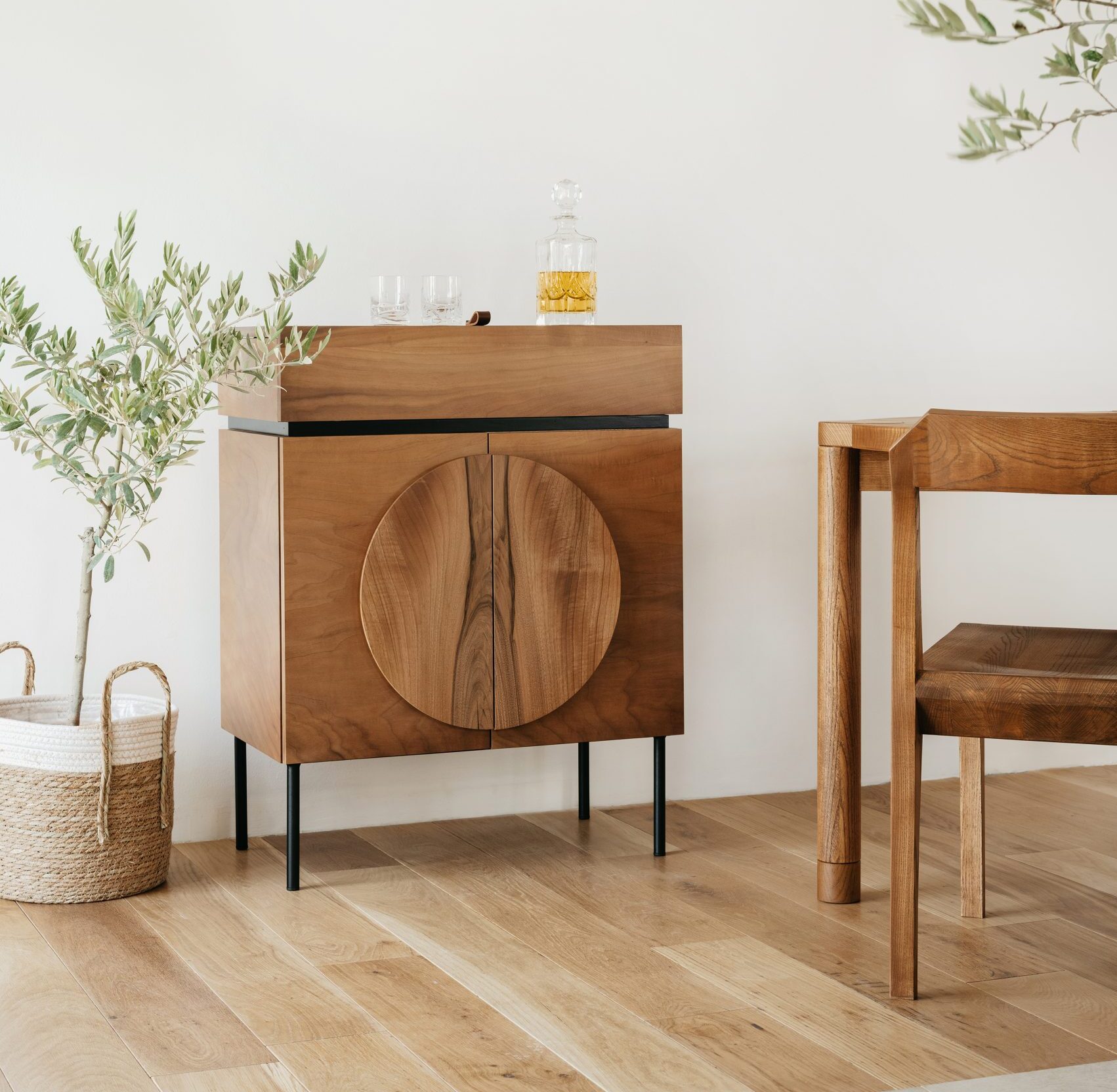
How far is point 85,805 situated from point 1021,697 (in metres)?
1.29

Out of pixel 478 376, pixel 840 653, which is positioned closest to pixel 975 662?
pixel 840 653

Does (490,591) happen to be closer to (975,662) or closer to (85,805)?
(85,805)

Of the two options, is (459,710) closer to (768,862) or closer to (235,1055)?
(768,862)

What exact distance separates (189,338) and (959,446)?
1352 millimetres

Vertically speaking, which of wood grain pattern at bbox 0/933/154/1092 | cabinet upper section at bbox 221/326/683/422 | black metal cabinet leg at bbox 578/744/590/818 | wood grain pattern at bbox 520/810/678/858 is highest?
cabinet upper section at bbox 221/326/683/422

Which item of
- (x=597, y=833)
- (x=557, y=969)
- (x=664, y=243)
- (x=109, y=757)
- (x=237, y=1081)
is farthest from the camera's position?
(x=664, y=243)

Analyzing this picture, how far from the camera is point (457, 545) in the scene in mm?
2186

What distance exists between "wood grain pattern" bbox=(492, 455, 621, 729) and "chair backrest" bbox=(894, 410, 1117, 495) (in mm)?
719

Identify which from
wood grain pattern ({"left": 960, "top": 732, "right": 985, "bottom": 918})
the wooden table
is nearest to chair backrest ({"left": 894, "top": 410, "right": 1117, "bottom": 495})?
the wooden table

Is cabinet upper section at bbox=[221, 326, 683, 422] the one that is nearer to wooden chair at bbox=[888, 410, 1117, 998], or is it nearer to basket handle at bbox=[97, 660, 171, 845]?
basket handle at bbox=[97, 660, 171, 845]

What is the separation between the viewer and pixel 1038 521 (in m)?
3.05

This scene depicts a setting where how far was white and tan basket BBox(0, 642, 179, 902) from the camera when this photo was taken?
2070 millimetres

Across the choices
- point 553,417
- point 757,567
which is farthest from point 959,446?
point 757,567

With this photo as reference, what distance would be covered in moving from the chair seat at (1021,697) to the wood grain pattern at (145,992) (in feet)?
2.76
